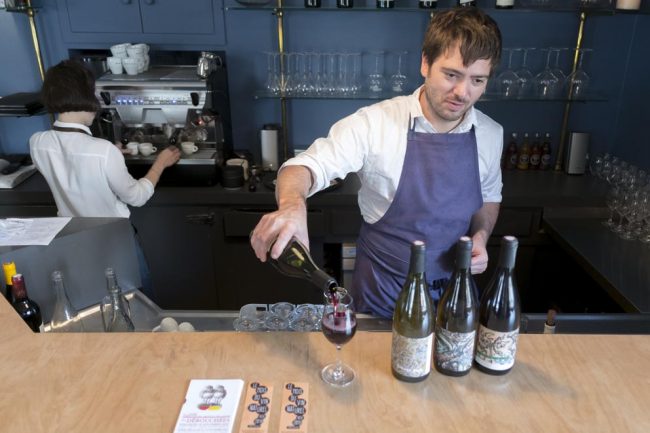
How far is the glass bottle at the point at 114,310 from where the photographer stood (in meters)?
1.49

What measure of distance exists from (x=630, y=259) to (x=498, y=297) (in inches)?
60.0

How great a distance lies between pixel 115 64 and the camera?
286 centimetres

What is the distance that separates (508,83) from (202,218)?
6.22 feet

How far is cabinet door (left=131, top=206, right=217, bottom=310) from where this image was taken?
9.55 ft

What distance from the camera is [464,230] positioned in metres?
1.89

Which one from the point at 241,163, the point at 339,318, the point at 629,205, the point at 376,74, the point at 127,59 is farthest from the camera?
the point at 376,74

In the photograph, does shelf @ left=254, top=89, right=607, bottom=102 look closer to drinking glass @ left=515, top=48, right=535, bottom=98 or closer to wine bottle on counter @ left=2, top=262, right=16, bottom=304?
drinking glass @ left=515, top=48, right=535, bottom=98

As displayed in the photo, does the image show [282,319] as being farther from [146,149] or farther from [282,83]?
[282,83]

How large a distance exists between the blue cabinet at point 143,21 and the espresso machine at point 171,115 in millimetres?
215

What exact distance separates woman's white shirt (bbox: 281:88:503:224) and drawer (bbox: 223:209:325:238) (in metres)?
0.96

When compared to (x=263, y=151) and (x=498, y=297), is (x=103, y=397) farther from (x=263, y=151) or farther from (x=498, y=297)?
(x=263, y=151)

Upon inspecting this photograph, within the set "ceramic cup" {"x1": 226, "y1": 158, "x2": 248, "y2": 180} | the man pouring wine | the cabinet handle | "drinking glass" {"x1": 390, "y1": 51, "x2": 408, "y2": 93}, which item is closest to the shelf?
"drinking glass" {"x1": 390, "y1": 51, "x2": 408, "y2": 93}

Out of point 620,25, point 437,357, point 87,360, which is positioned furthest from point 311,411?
point 620,25

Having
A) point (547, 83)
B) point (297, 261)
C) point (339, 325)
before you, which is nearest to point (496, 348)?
point (339, 325)
